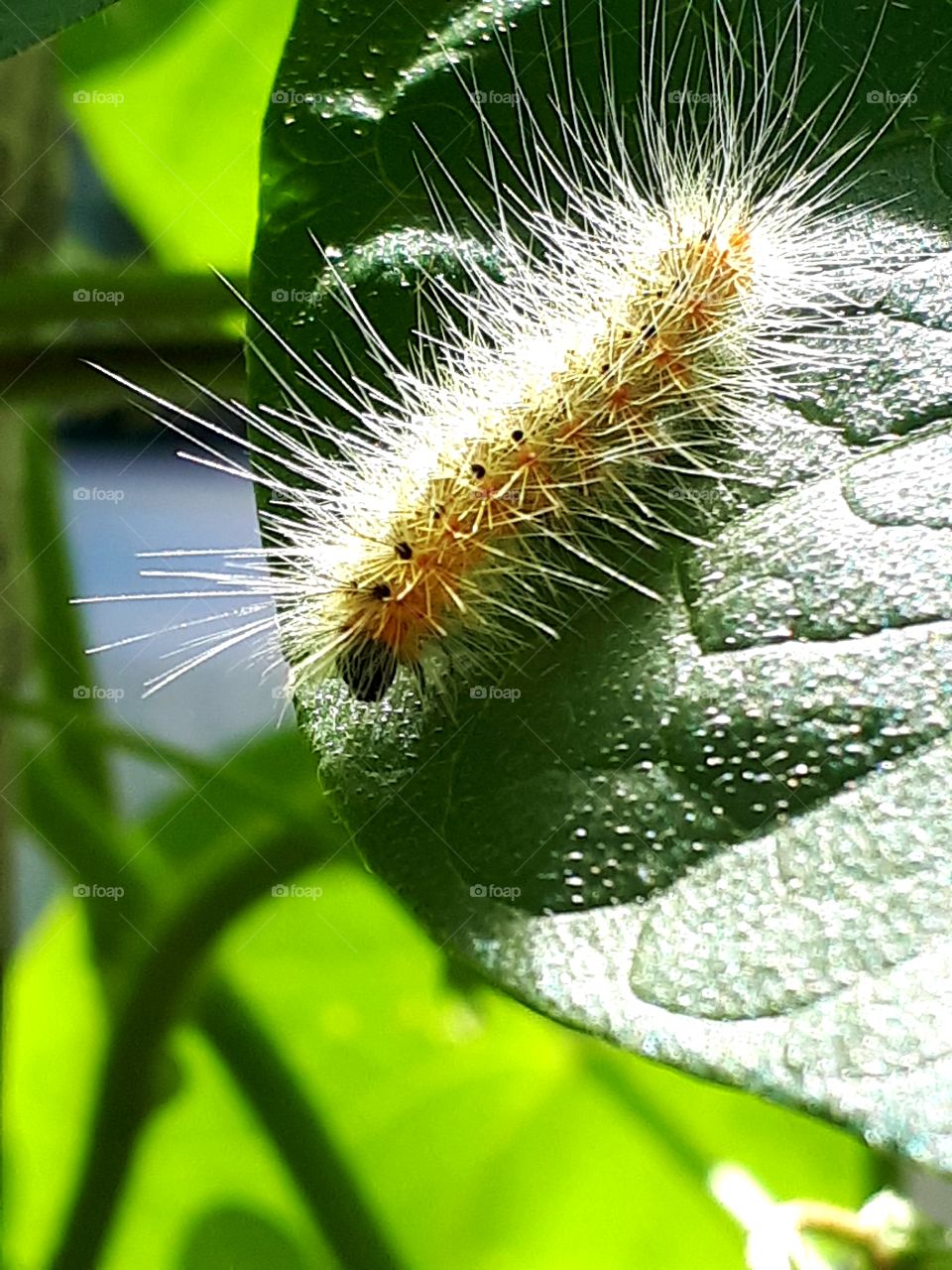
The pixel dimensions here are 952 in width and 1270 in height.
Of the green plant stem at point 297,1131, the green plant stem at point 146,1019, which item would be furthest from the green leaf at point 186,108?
the green plant stem at point 297,1131

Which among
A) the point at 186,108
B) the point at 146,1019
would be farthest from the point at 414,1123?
the point at 186,108

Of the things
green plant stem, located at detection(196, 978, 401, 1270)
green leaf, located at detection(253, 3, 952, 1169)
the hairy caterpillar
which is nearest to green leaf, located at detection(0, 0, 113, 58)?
green leaf, located at detection(253, 3, 952, 1169)

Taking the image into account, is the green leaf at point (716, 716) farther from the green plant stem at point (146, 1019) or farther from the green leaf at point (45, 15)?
the green plant stem at point (146, 1019)

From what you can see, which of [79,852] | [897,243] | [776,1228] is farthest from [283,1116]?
[897,243]

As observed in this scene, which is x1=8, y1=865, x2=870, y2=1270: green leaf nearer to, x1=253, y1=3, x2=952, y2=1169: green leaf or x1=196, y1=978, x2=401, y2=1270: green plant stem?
x1=196, y1=978, x2=401, y2=1270: green plant stem

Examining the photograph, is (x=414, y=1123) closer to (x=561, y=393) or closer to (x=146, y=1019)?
(x=146, y=1019)
